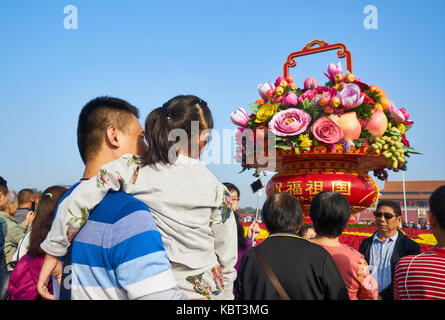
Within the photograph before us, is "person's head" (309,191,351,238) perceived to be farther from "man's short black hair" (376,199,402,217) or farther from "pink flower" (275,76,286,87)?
"man's short black hair" (376,199,402,217)

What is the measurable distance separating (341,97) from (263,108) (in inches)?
23.6

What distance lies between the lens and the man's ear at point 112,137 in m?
1.43

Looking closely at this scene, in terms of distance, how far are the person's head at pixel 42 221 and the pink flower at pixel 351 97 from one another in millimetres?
2147

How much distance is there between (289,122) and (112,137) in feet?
4.92

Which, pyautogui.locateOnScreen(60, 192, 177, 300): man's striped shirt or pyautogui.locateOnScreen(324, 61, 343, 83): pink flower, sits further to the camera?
pyautogui.locateOnScreen(324, 61, 343, 83): pink flower

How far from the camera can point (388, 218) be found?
3230 mm

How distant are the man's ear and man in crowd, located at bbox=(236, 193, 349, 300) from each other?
3.19 ft

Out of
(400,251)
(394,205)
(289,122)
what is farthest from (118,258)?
(394,205)

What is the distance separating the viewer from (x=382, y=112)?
2.65 m

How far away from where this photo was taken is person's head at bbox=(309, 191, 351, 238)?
2088 mm

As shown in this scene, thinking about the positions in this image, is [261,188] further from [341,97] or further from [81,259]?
[81,259]

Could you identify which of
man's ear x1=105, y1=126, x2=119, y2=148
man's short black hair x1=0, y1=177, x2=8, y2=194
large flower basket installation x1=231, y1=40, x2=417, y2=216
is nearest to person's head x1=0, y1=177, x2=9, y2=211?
man's short black hair x1=0, y1=177, x2=8, y2=194

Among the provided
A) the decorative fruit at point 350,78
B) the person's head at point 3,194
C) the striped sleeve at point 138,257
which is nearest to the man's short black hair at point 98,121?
the striped sleeve at point 138,257

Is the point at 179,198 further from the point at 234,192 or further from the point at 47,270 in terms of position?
the point at 234,192
